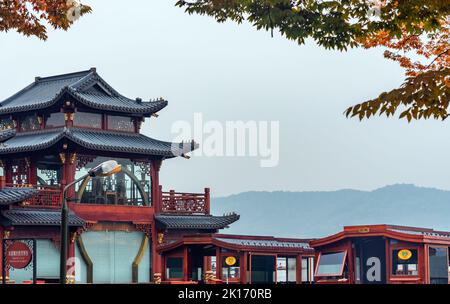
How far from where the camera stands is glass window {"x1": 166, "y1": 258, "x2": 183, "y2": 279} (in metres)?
32.5

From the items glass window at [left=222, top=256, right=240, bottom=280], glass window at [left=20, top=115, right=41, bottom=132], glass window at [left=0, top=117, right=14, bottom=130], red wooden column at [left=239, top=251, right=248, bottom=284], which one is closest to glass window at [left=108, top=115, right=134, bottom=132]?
glass window at [left=20, top=115, right=41, bottom=132]

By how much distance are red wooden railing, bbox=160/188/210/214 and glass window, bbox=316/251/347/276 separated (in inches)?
676

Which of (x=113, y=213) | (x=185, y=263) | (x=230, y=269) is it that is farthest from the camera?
(x=113, y=213)

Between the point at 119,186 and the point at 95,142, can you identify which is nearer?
the point at 95,142

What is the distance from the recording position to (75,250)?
126 feet

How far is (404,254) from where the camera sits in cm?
2483

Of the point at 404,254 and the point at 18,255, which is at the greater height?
the point at 404,254

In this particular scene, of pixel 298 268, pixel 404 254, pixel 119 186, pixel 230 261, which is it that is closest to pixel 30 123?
pixel 119 186

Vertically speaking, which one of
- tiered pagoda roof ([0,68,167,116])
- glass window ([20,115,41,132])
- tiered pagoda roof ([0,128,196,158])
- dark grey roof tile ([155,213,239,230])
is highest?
tiered pagoda roof ([0,68,167,116])

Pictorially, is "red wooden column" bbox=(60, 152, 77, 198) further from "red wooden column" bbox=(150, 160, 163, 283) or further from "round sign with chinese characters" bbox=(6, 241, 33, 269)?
"round sign with chinese characters" bbox=(6, 241, 33, 269)

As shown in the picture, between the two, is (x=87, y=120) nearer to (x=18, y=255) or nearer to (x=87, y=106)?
(x=87, y=106)

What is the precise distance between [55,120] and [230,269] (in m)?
14.0

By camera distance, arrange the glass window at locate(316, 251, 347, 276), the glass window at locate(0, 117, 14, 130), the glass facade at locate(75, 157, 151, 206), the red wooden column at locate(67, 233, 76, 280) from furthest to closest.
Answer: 1. the glass window at locate(0, 117, 14, 130)
2. the glass facade at locate(75, 157, 151, 206)
3. the red wooden column at locate(67, 233, 76, 280)
4. the glass window at locate(316, 251, 347, 276)
